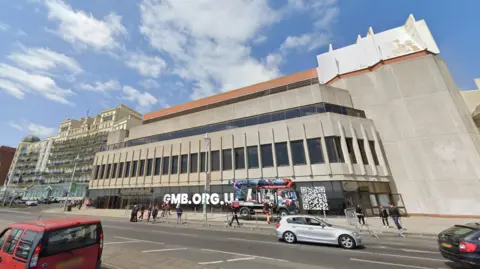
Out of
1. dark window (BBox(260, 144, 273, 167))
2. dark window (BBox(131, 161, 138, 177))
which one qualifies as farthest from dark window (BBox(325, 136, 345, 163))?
dark window (BBox(131, 161, 138, 177))

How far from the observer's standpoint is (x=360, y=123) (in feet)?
90.0

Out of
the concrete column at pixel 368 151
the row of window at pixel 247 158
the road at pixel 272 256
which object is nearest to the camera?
the road at pixel 272 256

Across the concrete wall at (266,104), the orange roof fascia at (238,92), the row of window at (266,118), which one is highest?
the orange roof fascia at (238,92)

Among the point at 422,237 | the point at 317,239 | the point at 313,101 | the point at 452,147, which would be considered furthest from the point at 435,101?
the point at 317,239

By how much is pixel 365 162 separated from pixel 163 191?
98.6 feet

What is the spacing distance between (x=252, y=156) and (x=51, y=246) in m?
24.9

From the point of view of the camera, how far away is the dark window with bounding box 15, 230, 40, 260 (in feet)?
14.6

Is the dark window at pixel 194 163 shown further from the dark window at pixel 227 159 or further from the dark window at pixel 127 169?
the dark window at pixel 127 169

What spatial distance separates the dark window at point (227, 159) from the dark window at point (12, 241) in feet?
81.4

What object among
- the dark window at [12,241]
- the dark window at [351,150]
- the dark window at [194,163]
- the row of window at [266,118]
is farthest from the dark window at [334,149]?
the dark window at [12,241]

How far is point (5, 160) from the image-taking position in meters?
94.1

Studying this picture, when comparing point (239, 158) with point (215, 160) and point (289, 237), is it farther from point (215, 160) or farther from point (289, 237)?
point (289, 237)

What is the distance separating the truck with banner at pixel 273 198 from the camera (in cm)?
2164

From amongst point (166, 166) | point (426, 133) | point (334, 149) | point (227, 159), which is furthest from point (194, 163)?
point (426, 133)
